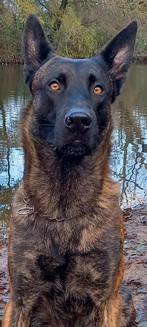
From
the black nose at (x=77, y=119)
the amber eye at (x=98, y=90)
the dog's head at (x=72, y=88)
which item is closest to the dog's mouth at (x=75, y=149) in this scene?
the dog's head at (x=72, y=88)

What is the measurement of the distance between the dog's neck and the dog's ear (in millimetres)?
560

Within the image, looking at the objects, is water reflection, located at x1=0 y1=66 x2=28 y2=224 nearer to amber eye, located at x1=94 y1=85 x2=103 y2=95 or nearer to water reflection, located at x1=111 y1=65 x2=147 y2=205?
amber eye, located at x1=94 y1=85 x2=103 y2=95

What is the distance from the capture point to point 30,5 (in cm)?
3612

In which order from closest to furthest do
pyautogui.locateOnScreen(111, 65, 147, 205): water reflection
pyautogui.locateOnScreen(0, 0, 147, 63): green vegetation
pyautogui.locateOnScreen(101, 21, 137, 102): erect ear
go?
pyautogui.locateOnScreen(101, 21, 137, 102): erect ear < pyautogui.locateOnScreen(111, 65, 147, 205): water reflection < pyautogui.locateOnScreen(0, 0, 147, 63): green vegetation

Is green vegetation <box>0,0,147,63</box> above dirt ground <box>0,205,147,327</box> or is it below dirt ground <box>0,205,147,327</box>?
above

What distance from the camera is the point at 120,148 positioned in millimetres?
14492

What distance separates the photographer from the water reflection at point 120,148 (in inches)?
422

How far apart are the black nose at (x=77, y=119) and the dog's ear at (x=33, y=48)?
852 millimetres

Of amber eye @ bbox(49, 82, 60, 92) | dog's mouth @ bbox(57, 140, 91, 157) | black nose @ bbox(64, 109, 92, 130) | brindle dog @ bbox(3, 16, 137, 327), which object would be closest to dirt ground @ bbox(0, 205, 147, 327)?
brindle dog @ bbox(3, 16, 137, 327)

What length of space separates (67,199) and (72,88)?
0.91 meters

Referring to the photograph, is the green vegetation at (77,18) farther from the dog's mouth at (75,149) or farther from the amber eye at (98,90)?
the dog's mouth at (75,149)

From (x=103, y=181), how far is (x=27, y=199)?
2.16 feet

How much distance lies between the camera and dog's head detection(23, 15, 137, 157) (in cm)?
394

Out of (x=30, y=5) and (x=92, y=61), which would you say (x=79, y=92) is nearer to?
(x=92, y=61)
